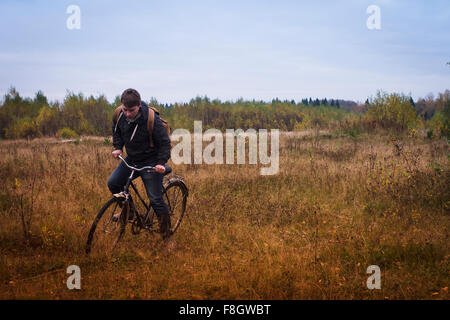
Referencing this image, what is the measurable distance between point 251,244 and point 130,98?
2.90 m

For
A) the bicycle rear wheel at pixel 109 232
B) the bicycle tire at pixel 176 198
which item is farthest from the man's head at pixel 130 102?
the bicycle tire at pixel 176 198

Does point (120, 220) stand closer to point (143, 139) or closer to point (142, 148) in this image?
point (142, 148)

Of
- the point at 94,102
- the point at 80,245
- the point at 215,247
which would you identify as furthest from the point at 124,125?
the point at 94,102

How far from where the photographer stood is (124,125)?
4.31 meters

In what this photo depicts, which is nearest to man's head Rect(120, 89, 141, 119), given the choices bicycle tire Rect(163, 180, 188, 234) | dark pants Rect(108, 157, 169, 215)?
dark pants Rect(108, 157, 169, 215)

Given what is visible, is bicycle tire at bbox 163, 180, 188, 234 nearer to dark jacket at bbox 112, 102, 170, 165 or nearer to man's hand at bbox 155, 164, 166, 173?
dark jacket at bbox 112, 102, 170, 165

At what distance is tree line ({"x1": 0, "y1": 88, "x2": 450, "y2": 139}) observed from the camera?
23906mm

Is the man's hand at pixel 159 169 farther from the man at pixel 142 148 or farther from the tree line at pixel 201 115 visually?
the tree line at pixel 201 115

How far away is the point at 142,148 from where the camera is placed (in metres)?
4.41

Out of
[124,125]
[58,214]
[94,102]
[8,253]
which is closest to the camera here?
[124,125]

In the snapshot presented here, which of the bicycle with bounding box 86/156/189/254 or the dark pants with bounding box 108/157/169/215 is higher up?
the dark pants with bounding box 108/157/169/215
